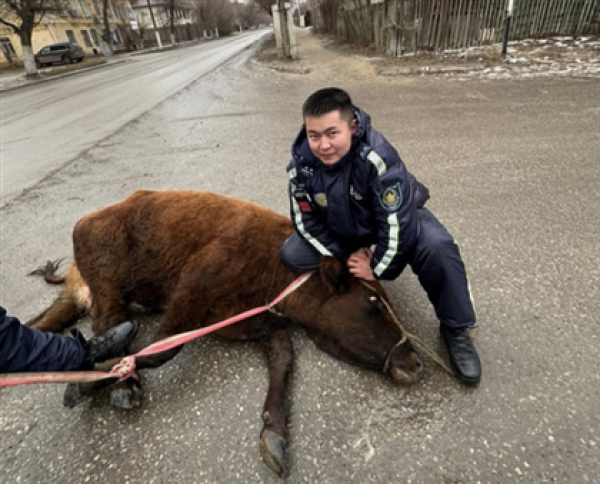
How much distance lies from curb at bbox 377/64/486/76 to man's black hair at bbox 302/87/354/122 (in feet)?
34.7

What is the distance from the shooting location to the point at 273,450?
201 centimetres

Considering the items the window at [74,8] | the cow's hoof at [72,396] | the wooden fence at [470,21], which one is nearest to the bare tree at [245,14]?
the window at [74,8]

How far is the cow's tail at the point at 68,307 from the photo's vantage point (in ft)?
9.95

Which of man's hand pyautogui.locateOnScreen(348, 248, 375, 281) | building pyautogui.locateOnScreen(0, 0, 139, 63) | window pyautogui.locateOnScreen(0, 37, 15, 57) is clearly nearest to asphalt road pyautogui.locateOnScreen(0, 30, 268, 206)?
man's hand pyautogui.locateOnScreen(348, 248, 375, 281)

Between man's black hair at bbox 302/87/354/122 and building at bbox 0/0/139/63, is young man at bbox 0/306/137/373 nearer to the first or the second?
man's black hair at bbox 302/87/354/122

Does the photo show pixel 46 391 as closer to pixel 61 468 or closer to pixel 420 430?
pixel 61 468

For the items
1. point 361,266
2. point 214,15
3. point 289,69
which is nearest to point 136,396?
point 361,266

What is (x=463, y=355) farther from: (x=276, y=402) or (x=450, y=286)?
(x=276, y=402)

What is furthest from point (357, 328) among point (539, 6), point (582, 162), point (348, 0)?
point (348, 0)

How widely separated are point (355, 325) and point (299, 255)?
625 mm

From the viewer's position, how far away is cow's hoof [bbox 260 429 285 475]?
1970 millimetres

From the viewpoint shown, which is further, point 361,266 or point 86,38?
point 86,38

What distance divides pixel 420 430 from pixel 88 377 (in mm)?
1895

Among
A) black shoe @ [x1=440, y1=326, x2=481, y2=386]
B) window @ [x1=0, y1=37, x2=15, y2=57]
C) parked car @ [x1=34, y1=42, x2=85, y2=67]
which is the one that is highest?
window @ [x1=0, y1=37, x2=15, y2=57]
